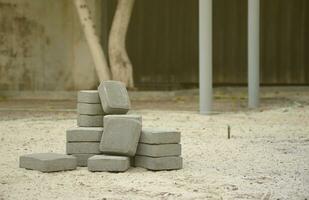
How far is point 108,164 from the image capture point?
27.6 ft

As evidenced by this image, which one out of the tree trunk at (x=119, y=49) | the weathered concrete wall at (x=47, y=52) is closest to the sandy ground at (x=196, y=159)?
the tree trunk at (x=119, y=49)

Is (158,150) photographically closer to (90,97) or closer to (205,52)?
(90,97)

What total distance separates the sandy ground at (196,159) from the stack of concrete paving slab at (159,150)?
0.14 m

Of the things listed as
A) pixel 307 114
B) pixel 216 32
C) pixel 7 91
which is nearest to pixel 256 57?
pixel 307 114

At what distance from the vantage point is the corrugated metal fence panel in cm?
2269

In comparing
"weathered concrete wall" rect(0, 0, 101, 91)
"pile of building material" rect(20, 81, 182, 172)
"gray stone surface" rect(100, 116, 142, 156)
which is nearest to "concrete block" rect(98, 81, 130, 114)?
"pile of building material" rect(20, 81, 182, 172)

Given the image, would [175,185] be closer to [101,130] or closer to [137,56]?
[101,130]

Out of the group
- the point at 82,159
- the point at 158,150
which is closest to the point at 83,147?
the point at 82,159

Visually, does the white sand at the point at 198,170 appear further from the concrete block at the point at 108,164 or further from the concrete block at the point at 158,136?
the concrete block at the point at 158,136

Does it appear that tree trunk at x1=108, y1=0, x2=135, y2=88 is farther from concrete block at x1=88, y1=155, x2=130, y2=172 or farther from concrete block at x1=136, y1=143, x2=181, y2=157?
concrete block at x1=88, y1=155, x2=130, y2=172

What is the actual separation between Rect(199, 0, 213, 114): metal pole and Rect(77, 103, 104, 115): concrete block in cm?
623

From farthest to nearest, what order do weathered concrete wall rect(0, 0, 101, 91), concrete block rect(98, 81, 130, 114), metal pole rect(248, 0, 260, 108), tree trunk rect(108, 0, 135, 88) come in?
weathered concrete wall rect(0, 0, 101, 91) < tree trunk rect(108, 0, 135, 88) < metal pole rect(248, 0, 260, 108) < concrete block rect(98, 81, 130, 114)

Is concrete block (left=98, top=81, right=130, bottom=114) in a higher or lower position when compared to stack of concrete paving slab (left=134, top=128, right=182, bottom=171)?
higher

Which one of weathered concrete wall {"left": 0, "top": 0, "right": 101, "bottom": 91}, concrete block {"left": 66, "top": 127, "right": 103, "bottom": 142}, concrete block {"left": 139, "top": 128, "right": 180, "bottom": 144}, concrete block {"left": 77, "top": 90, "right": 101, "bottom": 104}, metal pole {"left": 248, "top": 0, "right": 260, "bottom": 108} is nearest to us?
concrete block {"left": 139, "top": 128, "right": 180, "bottom": 144}
